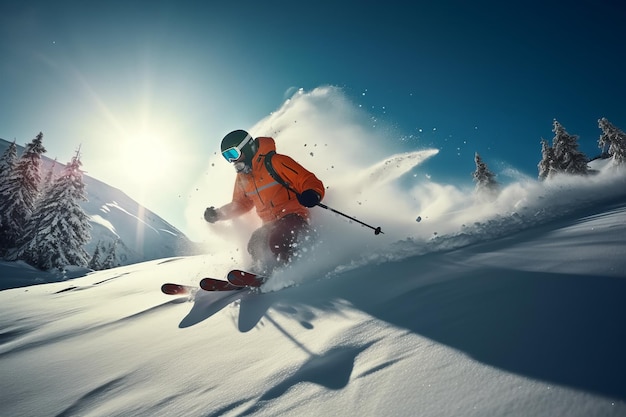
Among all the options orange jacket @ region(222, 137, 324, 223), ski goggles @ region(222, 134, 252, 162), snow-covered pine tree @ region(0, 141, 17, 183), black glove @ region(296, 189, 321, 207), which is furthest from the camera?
snow-covered pine tree @ region(0, 141, 17, 183)

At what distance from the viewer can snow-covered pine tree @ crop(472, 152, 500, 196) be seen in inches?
1249

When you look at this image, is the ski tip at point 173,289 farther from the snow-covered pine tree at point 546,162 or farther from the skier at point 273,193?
the snow-covered pine tree at point 546,162

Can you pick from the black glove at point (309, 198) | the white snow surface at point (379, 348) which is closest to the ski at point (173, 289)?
the white snow surface at point (379, 348)

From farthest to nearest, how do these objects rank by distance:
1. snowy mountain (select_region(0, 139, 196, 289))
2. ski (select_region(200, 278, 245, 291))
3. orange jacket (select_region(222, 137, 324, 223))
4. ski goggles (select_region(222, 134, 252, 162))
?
snowy mountain (select_region(0, 139, 196, 289)) → ski goggles (select_region(222, 134, 252, 162)) → orange jacket (select_region(222, 137, 324, 223)) → ski (select_region(200, 278, 245, 291))

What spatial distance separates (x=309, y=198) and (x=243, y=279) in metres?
1.87

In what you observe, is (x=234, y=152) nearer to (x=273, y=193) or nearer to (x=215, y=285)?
(x=273, y=193)

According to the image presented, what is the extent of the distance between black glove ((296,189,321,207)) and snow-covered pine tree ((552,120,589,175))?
3305cm

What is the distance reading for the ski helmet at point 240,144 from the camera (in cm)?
594

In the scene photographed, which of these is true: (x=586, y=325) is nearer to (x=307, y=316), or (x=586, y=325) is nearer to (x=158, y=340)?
(x=307, y=316)

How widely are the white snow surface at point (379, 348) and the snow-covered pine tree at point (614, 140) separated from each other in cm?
4260

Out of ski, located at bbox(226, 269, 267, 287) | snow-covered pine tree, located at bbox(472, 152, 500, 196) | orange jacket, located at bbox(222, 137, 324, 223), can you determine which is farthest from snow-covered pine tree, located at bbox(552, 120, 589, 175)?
ski, located at bbox(226, 269, 267, 287)

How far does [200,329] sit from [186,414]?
56.1 inches

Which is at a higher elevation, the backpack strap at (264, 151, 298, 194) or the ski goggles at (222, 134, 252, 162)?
the ski goggles at (222, 134, 252, 162)

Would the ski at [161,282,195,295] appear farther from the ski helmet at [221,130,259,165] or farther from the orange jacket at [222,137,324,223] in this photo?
the ski helmet at [221,130,259,165]
